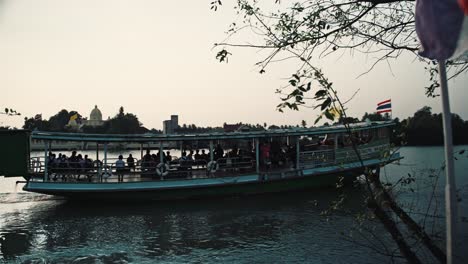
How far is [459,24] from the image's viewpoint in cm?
303

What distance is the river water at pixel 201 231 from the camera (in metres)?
10.2

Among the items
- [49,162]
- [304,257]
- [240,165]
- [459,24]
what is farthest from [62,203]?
[459,24]

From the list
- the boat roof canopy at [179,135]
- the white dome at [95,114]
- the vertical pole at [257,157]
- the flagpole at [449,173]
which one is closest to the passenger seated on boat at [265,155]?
the vertical pole at [257,157]

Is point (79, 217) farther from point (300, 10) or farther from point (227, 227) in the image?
point (300, 10)

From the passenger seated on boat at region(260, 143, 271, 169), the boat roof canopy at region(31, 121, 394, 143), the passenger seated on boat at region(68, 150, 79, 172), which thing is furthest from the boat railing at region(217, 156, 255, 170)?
the passenger seated on boat at region(68, 150, 79, 172)

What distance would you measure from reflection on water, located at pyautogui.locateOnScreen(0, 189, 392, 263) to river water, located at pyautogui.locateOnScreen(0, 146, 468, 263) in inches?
1.0

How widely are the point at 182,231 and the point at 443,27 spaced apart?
1083 centimetres

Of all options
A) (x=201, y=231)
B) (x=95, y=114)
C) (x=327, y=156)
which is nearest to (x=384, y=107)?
(x=327, y=156)

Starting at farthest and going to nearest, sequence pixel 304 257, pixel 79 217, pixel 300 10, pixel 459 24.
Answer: pixel 79 217 → pixel 304 257 → pixel 300 10 → pixel 459 24

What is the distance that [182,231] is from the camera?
12.7 meters

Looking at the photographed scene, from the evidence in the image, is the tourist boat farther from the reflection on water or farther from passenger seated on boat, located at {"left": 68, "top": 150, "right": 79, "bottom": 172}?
the reflection on water

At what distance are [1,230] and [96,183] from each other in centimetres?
376

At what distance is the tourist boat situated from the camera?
51.8 feet

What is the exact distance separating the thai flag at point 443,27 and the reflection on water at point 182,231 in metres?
7.42
